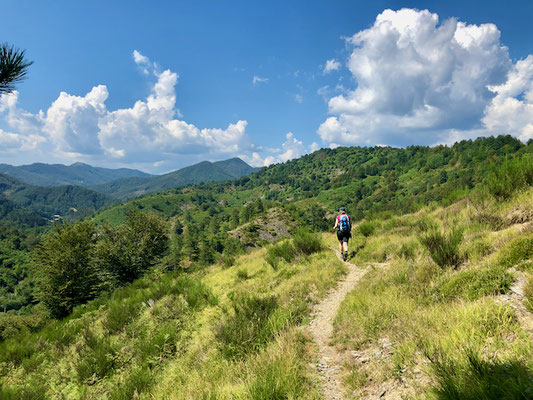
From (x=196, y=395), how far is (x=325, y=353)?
237cm

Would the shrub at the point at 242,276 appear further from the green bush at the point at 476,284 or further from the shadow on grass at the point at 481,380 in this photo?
the shadow on grass at the point at 481,380

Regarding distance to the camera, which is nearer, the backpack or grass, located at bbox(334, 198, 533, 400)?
grass, located at bbox(334, 198, 533, 400)

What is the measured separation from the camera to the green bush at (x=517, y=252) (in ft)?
14.9

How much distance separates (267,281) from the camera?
970cm

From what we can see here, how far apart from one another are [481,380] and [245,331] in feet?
12.8

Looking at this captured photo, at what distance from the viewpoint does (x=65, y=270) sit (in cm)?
2455

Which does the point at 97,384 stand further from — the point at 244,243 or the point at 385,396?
the point at 244,243

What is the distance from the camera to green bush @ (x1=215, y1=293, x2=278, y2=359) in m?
4.70

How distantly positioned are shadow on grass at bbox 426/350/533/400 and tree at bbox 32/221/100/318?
3102 cm

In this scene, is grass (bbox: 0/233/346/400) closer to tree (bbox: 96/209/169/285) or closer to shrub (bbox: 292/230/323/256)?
shrub (bbox: 292/230/323/256)

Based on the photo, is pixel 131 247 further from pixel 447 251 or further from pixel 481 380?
pixel 481 380

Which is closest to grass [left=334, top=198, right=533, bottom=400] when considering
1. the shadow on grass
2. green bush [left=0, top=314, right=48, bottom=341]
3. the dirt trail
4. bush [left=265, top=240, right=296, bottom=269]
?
the shadow on grass

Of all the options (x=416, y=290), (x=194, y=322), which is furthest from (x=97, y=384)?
(x=416, y=290)

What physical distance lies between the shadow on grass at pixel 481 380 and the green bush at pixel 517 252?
9.70ft
